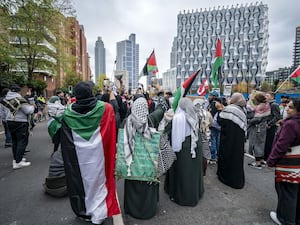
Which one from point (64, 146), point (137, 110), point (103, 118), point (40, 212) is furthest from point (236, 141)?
point (40, 212)

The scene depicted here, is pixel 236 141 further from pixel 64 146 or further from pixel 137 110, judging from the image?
pixel 64 146

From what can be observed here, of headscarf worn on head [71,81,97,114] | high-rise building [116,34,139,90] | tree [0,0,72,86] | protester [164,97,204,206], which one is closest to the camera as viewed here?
headscarf worn on head [71,81,97,114]

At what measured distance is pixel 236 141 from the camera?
3.71 m

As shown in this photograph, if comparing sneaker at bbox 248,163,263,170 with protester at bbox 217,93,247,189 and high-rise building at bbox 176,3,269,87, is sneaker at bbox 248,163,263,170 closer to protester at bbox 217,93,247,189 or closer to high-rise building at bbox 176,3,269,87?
protester at bbox 217,93,247,189

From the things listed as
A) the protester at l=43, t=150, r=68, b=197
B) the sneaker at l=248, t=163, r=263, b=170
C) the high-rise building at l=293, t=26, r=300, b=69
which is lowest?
the sneaker at l=248, t=163, r=263, b=170

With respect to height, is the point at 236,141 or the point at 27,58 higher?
the point at 27,58

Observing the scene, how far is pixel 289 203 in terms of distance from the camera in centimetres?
249

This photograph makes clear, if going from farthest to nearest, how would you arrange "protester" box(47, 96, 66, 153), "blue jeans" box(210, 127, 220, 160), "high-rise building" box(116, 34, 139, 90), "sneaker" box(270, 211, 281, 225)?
"high-rise building" box(116, 34, 139, 90) < "blue jeans" box(210, 127, 220, 160) < "protester" box(47, 96, 66, 153) < "sneaker" box(270, 211, 281, 225)

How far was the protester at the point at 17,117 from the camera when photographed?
4387mm

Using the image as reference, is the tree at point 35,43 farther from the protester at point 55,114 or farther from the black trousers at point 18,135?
the protester at point 55,114

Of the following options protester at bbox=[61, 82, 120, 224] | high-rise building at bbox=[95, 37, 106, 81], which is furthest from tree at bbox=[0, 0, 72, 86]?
high-rise building at bbox=[95, 37, 106, 81]

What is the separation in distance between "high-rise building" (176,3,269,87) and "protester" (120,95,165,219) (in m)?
77.9

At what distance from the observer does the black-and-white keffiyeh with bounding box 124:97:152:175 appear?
2.54m

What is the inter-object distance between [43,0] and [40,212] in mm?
8457
